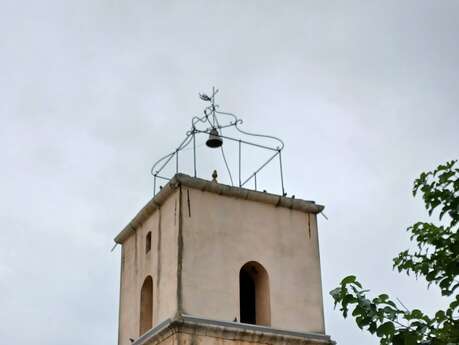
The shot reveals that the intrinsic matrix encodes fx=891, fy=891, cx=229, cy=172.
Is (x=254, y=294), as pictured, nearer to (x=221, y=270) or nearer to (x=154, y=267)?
(x=221, y=270)

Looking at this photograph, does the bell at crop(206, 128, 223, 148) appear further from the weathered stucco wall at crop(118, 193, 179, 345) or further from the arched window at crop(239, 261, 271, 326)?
the arched window at crop(239, 261, 271, 326)

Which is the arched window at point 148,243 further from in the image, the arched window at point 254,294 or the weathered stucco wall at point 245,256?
the arched window at point 254,294

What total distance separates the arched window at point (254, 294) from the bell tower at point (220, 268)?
0.02 meters

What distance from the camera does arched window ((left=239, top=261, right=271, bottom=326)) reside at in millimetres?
17422

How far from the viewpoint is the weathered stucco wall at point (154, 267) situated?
663 inches

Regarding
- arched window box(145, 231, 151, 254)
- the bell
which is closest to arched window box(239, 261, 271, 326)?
arched window box(145, 231, 151, 254)

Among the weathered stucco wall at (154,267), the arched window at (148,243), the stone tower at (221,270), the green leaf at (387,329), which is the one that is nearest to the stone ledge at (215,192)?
the stone tower at (221,270)

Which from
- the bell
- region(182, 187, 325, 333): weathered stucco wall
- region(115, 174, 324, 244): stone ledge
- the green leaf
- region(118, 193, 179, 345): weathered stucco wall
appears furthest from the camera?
the bell

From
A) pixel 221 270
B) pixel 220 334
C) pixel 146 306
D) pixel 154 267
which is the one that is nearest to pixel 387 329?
pixel 220 334

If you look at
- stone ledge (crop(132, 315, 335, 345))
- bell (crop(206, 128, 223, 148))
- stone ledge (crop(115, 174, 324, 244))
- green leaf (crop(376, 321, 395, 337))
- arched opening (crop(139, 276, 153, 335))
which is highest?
bell (crop(206, 128, 223, 148))

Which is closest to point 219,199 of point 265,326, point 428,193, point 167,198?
point 167,198

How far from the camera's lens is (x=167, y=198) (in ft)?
58.2

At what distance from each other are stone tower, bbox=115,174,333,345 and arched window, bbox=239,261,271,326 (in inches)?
0.8

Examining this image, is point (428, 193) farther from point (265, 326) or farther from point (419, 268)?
point (265, 326)
